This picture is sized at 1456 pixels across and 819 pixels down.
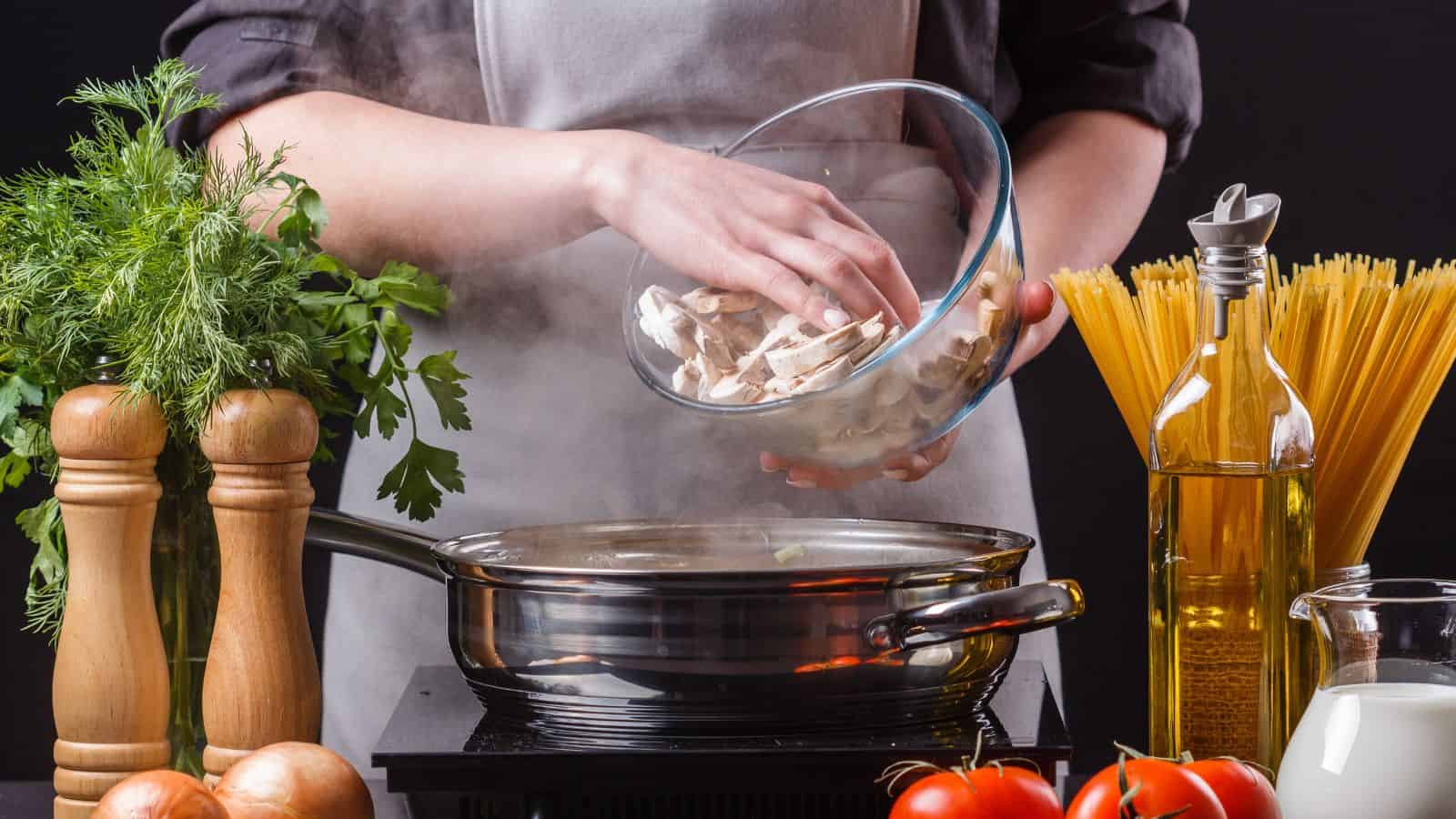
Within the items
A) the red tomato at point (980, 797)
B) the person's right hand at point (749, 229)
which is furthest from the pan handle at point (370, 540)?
the red tomato at point (980, 797)

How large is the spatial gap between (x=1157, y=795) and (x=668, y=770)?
0.71 feet

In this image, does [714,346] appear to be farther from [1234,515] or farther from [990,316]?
[1234,515]

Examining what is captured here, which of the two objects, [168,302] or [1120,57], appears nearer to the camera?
[168,302]

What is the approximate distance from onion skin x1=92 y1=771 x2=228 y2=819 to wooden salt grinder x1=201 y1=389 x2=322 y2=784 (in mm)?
100

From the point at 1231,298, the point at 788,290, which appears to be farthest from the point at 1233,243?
the point at 788,290

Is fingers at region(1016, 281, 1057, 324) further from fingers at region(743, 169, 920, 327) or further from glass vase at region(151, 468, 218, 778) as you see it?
glass vase at region(151, 468, 218, 778)

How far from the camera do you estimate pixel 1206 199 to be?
1152 millimetres

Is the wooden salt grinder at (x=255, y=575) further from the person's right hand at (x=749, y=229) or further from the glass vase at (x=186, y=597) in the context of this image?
the person's right hand at (x=749, y=229)

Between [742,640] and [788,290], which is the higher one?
[788,290]

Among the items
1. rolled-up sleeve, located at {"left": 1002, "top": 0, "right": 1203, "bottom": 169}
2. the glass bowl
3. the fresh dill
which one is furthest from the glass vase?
rolled-up sleeve, located at {"left": 1002, "top": 0, "right": 1203, "bottom": 169}

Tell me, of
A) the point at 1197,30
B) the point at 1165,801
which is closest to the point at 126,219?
the point at 1165,801

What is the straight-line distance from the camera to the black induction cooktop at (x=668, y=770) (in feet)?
2.14

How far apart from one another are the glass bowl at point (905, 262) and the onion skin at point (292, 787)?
0.27 m

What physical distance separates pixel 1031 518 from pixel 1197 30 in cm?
41
